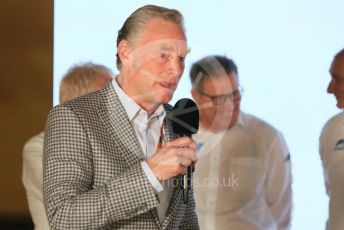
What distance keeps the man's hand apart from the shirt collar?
20cm

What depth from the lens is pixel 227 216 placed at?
2.69 metres

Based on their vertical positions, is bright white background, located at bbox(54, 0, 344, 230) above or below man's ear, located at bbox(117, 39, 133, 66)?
below

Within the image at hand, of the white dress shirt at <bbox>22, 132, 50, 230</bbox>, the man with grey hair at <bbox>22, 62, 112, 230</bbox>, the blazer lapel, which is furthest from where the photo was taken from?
the white dress shirt at <bbox>22, 132, 50, 230</bbox>

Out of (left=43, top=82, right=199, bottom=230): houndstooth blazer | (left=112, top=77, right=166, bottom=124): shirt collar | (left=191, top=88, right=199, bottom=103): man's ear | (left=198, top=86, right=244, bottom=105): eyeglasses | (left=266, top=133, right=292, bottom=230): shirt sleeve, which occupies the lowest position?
(left=266, top=133, right=292, bottom=230): shirt sleeve

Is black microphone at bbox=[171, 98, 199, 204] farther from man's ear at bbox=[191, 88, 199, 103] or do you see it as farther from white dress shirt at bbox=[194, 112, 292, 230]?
white dress shirt at bbox=[194, 112, 292, 230]

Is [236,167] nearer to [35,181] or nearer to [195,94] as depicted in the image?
[195,94]

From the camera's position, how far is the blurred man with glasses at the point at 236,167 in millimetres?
2664

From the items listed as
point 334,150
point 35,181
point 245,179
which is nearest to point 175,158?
point 35,181

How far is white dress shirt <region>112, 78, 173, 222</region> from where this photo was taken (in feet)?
4.49

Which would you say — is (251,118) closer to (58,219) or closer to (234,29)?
(234,29)

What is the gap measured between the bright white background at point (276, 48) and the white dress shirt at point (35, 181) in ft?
0.73

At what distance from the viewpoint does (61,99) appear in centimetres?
243

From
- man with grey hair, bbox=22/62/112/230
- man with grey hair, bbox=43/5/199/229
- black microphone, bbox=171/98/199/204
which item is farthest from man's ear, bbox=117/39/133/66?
man with grey hair, bbox=22/62/112/230

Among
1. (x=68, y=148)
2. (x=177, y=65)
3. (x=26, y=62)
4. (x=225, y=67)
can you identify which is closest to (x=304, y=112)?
(x=225, y=67)
